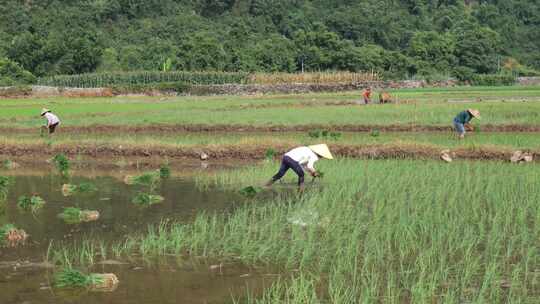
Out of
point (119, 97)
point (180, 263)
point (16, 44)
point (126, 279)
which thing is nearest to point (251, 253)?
point (180, 263)

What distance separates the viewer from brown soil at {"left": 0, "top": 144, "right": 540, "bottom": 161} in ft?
44.2

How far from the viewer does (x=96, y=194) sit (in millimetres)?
10680

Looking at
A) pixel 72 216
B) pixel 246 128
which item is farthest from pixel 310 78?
pixel 72 216

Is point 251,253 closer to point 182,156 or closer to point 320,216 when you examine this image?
point 320,216

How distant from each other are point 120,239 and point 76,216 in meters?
1.25

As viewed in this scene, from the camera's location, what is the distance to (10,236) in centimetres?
738

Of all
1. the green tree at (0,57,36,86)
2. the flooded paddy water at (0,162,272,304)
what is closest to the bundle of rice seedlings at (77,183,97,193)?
the flooded paddy water at (0,162,272,304)

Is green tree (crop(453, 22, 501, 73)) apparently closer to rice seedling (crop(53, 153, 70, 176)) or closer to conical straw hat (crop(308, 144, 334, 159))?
rice seedling (crop(53, 153, 70, 176))

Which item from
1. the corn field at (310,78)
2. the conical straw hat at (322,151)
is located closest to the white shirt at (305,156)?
the conical straw hat at (322,151)

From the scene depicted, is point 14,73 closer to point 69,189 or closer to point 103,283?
point 69,189

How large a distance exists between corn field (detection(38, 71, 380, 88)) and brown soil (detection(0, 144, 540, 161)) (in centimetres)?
2563

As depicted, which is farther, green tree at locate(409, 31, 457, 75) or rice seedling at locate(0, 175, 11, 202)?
green tree at locate(409, 31, 457, 75)

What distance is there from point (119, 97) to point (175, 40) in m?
21.3

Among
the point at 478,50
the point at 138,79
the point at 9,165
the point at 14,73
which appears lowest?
the point at 9,165
